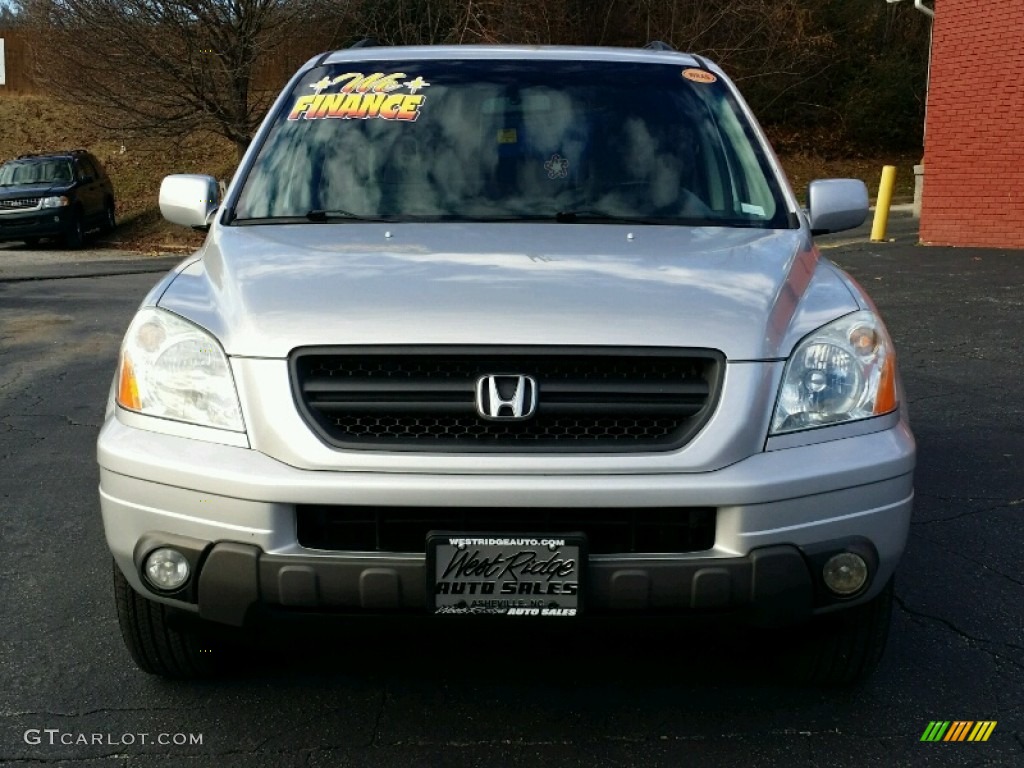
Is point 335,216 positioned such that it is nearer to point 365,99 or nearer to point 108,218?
point 365,99

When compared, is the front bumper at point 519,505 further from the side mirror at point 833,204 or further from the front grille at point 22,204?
the front grille at point 22,204

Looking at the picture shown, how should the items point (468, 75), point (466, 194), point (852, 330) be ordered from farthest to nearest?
point (468, 75)
point (466, 194)
point (852, 330)

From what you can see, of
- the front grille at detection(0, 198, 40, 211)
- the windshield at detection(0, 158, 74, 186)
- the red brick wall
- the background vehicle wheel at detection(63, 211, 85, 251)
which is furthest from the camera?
the windshield at detection(0, 158, 74, 186)

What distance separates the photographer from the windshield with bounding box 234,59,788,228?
4086 mm

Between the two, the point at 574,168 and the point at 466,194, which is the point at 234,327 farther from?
the point at 574,168

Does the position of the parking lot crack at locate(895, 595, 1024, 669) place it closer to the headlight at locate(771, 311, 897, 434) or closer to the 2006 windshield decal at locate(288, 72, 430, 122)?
the headlight at locate(771, 311, 897, 434)

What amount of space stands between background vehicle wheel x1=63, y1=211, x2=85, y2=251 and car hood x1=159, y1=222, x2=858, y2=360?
2084cm

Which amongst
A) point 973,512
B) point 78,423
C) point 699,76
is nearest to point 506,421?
point 699,76

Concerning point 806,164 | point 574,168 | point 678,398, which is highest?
point 574,168

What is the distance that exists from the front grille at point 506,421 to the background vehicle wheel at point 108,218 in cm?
2369

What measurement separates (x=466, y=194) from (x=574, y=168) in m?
0.39

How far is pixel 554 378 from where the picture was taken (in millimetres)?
3016

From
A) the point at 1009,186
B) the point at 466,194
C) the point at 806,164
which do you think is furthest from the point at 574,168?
the point at 806,164

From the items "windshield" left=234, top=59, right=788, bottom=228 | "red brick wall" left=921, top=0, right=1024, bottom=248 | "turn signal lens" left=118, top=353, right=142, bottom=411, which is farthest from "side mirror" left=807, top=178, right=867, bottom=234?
"red brick wall" left=921, top=0, right=1024, bottom=248
